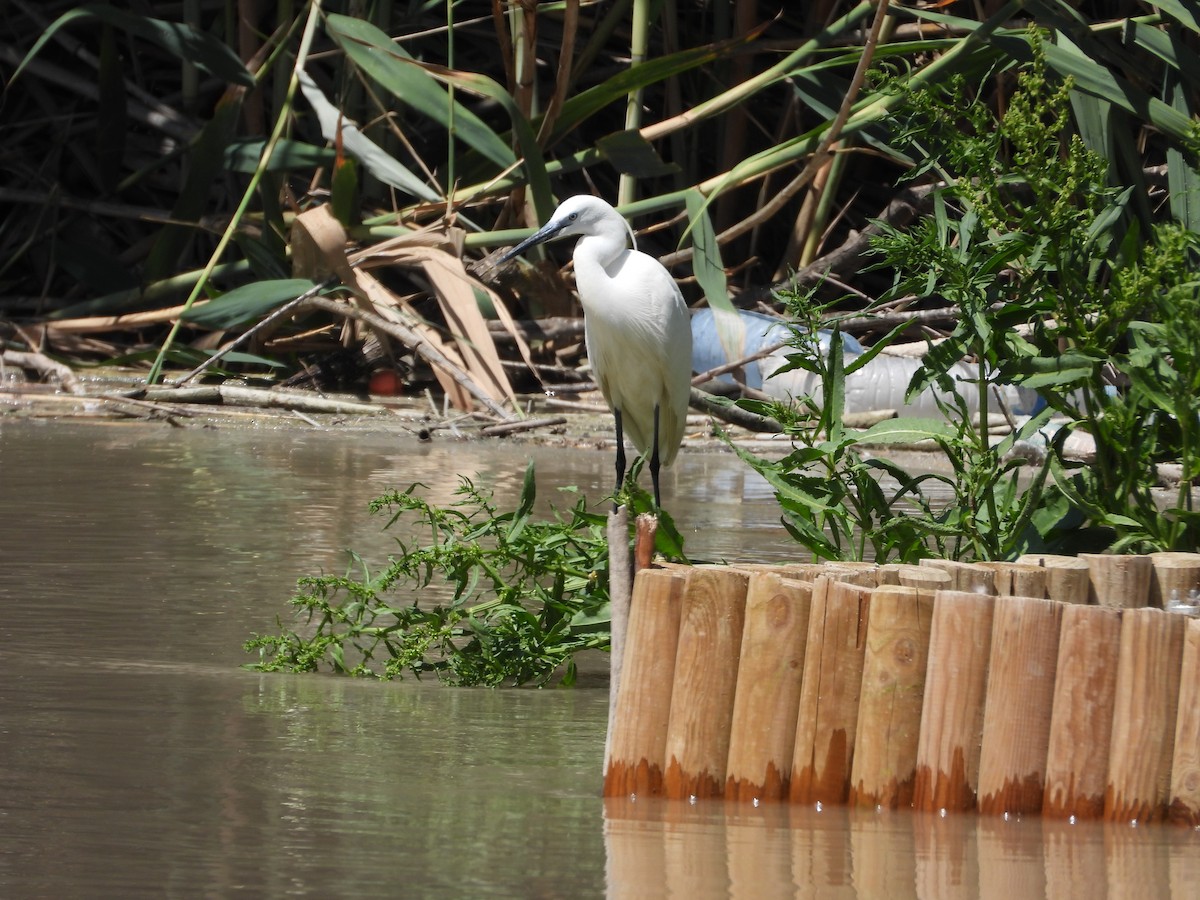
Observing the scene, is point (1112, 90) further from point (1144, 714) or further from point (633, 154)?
point (633, 154)

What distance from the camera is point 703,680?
10.4 ft

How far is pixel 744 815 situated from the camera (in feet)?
10.2

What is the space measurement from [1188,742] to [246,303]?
277 inches

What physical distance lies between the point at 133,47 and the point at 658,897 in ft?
33.6

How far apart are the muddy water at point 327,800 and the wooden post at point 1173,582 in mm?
713

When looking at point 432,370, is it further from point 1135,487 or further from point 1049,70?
point 1135,487

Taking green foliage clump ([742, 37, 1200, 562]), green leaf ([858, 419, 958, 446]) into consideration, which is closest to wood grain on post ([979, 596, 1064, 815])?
green foliage clump ([742, 37, 1200, 562])

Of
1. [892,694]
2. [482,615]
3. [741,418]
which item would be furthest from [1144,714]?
[741,418]

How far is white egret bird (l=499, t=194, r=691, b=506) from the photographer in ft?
18.3

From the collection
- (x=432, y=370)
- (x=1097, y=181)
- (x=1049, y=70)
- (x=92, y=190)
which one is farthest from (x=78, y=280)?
(x=1097, y=181)

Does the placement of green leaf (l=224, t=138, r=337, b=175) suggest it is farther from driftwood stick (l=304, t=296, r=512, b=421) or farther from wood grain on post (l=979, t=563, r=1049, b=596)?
wood grain on post (l=979, t=563, r=1049, b=596)

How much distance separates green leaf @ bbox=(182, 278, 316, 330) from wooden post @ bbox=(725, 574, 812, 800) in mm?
6472

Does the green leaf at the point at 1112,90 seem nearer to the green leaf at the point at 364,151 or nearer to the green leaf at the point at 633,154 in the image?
the green leaf at the point at 633,154

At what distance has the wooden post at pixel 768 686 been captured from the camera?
3.15 m
